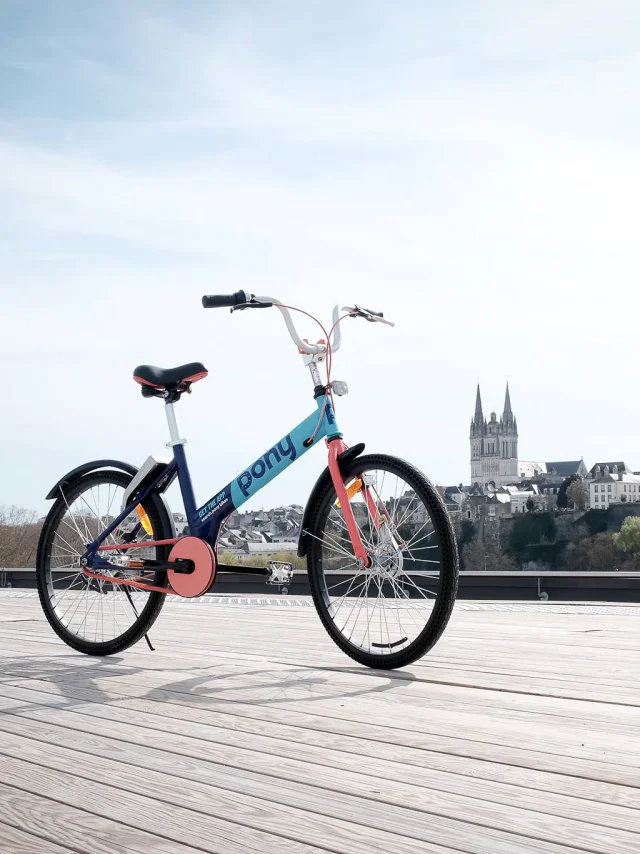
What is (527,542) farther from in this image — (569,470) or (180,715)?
(180,715)

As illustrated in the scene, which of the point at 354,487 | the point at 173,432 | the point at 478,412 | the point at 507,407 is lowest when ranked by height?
the point at 354,487

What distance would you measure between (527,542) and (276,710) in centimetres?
9483

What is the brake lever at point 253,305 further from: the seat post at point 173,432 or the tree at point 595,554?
the tree at point 595,554

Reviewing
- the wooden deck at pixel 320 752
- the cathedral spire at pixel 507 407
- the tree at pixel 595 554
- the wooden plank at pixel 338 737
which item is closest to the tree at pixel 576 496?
the tree at pixel 595 554

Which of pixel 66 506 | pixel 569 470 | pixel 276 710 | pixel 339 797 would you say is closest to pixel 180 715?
pixel 276 710

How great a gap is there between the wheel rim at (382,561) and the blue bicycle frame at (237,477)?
233mm

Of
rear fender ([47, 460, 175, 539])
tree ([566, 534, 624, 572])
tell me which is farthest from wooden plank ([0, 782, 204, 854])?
tree ([566, 534, 624, 572])

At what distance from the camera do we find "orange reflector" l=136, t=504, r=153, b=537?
3780 millimetres

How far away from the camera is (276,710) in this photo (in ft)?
8.41

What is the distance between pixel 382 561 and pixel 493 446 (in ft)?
489

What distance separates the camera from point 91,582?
13.0 ft

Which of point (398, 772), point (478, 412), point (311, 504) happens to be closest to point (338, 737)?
point (398, 772)

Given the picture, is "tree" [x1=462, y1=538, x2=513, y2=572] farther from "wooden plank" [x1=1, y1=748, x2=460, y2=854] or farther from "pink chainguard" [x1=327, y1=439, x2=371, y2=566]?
"wooden plank" [x1=1, y1=748, x2=460, y2=854]

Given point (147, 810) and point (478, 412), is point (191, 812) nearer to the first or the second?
point (147, 810)
